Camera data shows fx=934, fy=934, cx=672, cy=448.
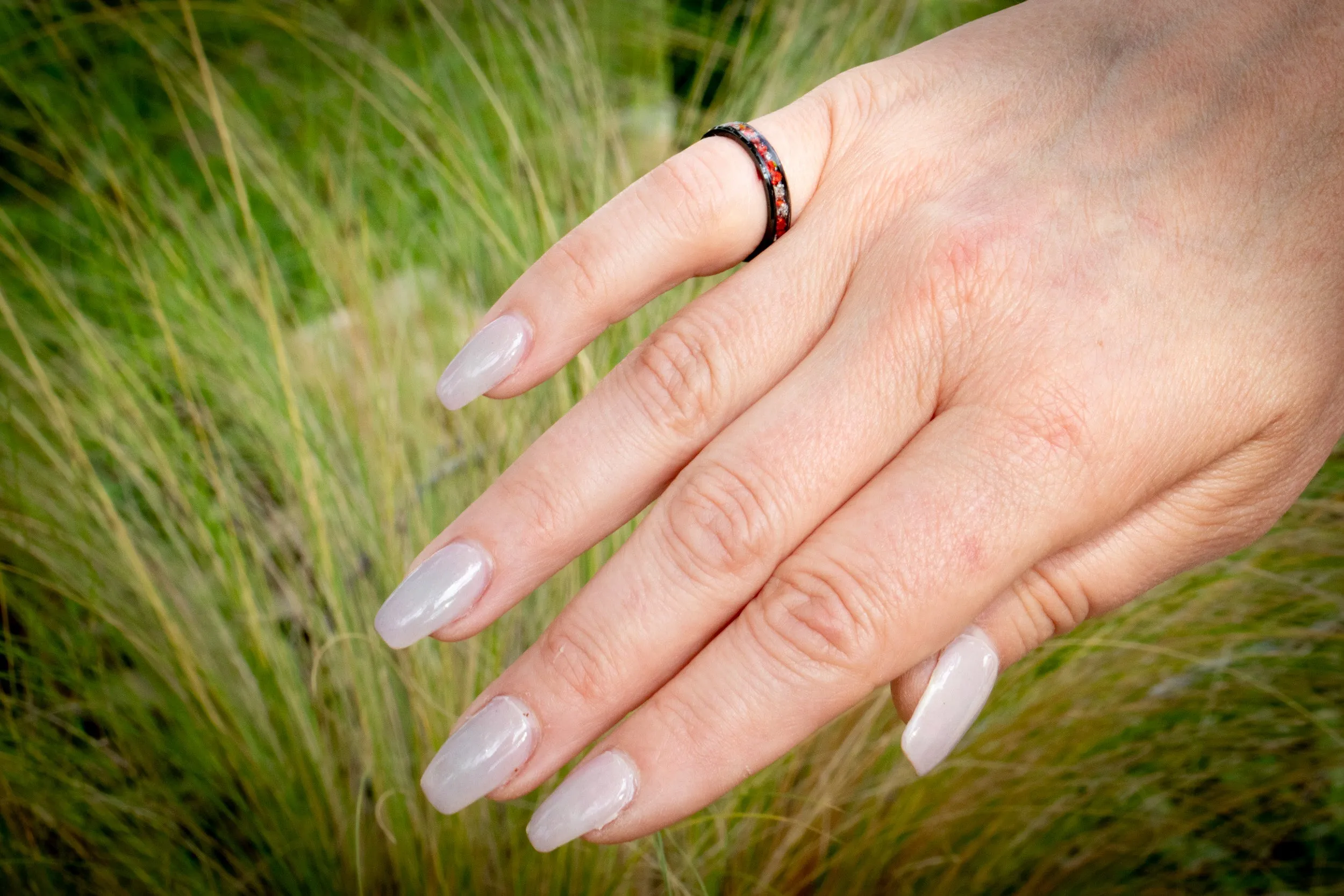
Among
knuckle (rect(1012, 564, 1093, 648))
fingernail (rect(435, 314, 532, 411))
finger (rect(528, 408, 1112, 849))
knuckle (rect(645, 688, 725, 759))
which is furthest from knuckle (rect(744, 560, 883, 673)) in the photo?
fingernail (rect(435, 314, 532, 411))

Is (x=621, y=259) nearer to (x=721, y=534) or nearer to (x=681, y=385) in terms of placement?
(x=681, y=385)

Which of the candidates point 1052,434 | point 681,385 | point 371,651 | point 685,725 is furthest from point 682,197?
point 371,651

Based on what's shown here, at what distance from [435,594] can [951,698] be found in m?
0.66

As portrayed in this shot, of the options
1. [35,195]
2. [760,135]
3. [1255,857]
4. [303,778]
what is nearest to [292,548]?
[303,778]

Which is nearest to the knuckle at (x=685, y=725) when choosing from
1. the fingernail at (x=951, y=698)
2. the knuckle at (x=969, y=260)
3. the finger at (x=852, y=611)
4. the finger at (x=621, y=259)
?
the finger at (x=852, y=611)

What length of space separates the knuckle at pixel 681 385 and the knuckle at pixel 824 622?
257mm

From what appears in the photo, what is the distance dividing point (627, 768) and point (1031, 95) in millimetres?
1029

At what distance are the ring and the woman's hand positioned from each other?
18mm

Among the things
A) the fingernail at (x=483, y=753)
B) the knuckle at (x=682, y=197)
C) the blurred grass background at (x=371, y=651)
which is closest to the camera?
the fingernail at (x=483, y=753)

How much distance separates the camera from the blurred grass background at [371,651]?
1492 mm

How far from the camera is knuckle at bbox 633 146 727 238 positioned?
127 centimetres

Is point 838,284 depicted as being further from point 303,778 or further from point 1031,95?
point 303,778

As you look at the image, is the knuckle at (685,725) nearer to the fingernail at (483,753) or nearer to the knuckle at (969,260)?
the fingernail at (483,753)

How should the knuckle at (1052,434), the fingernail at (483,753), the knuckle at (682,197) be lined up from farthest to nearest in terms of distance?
the knuckle at (682,197) < the fingernail at (483,753) < the knuckle at (1052,434)
